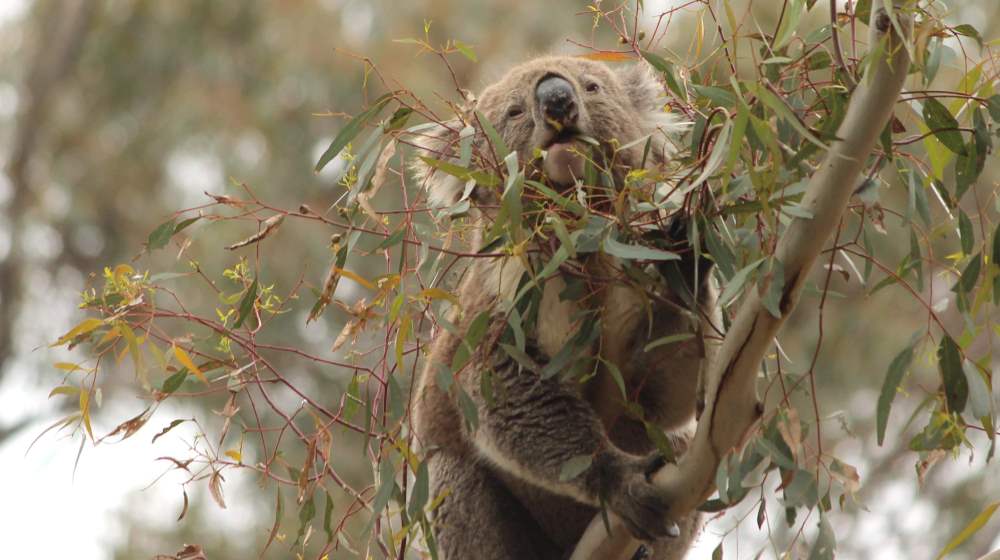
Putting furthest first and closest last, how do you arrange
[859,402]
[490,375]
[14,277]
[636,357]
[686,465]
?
[14,277]
[859,402]
[636,357]
[490,375]
[686,465]

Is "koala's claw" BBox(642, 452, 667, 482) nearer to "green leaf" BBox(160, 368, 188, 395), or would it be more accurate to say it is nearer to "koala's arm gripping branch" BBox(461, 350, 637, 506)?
"koala's arm gripping branch" BBox(461, 350, 637, 506)

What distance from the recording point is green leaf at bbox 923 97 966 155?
7.36 ft

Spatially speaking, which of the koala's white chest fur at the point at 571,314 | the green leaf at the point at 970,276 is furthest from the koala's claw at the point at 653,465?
the green leaf at the point at 970,276

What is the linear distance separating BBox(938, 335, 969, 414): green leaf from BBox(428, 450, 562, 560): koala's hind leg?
1240 millimetres

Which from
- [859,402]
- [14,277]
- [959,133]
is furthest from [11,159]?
[959,133]

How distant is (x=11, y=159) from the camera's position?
1028 centimetres

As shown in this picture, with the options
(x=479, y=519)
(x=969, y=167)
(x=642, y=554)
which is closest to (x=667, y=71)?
(x=969, y=167)

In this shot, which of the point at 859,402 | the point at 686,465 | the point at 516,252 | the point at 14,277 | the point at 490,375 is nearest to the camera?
the point at 516,252

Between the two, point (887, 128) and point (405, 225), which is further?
point (405, 225)

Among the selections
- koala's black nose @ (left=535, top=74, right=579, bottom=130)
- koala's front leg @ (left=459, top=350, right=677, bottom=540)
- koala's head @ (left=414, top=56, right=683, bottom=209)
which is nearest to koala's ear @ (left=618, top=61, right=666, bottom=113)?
koala's head @ (left=414, top=56, right=683, bottom=209)

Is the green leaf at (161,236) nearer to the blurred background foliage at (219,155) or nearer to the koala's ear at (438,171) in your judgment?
the koala's ear at (438,171)

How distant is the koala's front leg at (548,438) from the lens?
102 inches

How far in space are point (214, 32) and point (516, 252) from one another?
8690 millimetres

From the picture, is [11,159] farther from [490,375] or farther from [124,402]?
[490,375]
